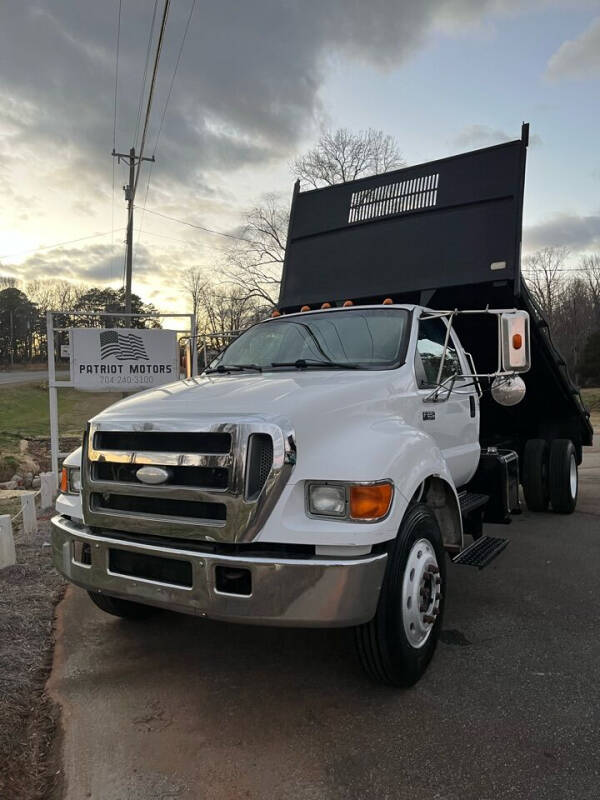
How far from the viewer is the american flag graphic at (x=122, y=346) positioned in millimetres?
8016

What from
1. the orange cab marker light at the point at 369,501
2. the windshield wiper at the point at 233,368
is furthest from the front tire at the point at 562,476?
the orange cab marker light at the point at 369,501

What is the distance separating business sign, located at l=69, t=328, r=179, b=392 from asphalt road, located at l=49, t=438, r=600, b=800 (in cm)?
427

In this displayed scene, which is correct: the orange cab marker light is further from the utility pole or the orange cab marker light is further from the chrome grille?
the utility pole

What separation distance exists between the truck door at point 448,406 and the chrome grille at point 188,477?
140cm

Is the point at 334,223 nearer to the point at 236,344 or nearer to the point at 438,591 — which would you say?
the point at 236,344

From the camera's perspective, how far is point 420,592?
120 inches

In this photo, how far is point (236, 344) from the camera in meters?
4.71

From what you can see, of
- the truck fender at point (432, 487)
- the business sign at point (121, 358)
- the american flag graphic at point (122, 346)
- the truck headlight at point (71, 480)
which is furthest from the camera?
the american flag graphic at point (122, 346)

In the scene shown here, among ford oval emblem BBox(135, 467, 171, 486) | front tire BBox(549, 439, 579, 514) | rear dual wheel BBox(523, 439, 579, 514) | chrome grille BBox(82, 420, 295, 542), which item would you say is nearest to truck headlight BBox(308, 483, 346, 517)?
chrome grille BBox(82, 420, 295, 542)

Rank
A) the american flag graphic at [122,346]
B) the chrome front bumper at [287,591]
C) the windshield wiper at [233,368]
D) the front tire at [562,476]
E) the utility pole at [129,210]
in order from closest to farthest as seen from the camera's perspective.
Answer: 1. the chrome front bumper at [287,591]
2. the windshield wiper at [233,368]
3. the front tire at [562,476]
4. the american flag graphic at [122,346]
5. the utility pole at [129,210]

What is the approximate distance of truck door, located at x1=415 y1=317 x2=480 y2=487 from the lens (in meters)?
3.86

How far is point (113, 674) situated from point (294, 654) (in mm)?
1021

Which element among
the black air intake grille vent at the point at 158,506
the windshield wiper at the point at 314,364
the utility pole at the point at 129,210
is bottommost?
the black air intake grille vent at the point at 158,506

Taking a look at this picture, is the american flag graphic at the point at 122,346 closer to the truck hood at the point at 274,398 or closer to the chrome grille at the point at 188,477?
the truck hood at the point at 274,398
